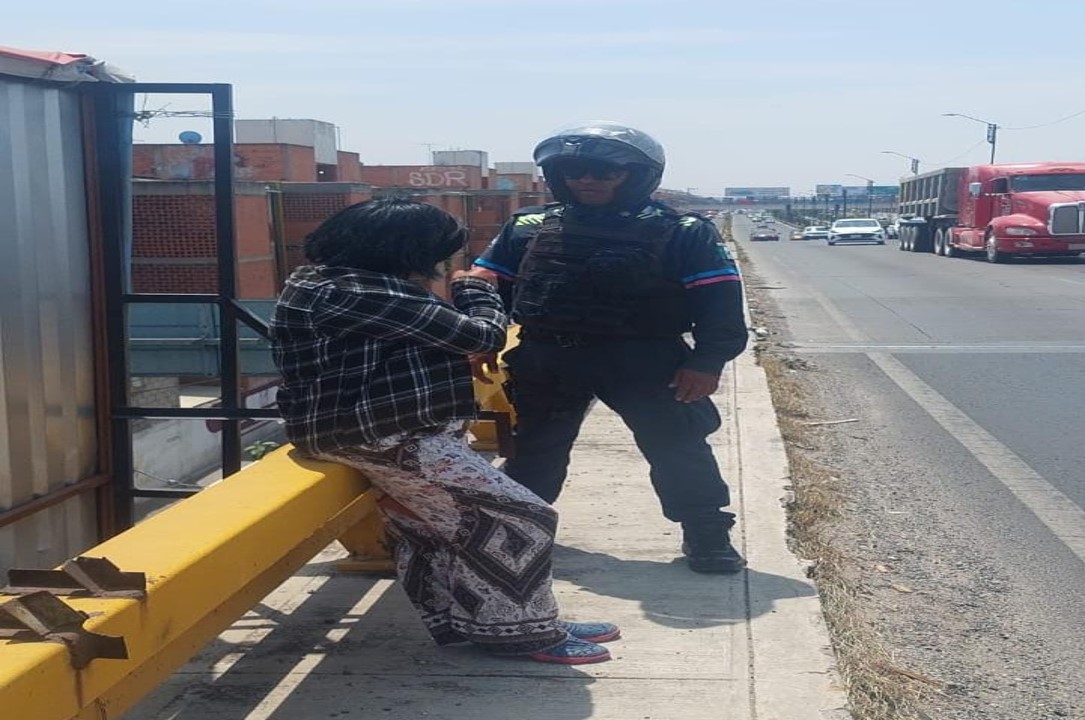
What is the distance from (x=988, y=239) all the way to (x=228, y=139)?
29.3 m

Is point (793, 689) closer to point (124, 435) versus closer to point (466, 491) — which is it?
point (466, 491)

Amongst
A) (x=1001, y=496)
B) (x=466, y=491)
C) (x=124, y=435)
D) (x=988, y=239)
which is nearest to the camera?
(x=466, y=491)

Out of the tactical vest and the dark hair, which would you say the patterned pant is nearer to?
the dark hair

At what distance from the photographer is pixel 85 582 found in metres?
2.51

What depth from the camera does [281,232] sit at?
10.2 m

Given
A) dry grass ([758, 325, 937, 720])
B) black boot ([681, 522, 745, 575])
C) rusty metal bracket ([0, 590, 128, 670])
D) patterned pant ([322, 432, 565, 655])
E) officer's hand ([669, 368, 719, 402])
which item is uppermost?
officer's hand ([669, 368, 719, 402])

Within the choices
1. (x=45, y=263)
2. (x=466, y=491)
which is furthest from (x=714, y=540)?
(x=45, y=263)

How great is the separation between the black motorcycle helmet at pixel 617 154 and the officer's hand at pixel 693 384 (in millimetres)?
630

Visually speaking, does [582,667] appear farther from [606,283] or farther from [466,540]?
[606,283]

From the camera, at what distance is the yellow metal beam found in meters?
2.23

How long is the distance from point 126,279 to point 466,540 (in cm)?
165

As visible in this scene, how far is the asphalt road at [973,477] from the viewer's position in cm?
422

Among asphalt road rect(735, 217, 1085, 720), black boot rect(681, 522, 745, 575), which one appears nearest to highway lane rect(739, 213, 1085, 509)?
asphalt road rect(735, 217, 1085, 720)

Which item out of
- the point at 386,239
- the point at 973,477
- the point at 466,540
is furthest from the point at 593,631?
the point at 973,477
